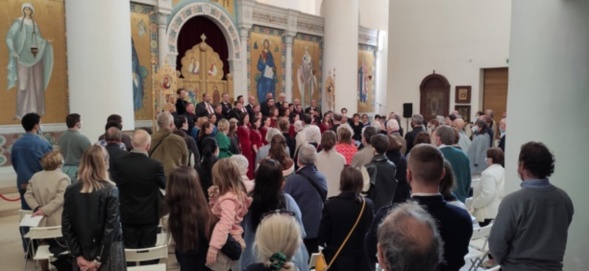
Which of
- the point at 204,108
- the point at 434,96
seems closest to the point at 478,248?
the point at 204,108

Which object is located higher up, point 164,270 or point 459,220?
point 459,220

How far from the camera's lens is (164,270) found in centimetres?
375

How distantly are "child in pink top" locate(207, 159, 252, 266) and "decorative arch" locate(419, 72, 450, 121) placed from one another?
49.1 feet

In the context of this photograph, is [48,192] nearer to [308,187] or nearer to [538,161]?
[308,187]

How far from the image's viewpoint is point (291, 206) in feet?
11.3

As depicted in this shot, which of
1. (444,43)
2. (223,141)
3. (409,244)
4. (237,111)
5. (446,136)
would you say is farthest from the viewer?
(444,43)

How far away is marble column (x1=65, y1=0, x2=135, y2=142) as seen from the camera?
348 inches

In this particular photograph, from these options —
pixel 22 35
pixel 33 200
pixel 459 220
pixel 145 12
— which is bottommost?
pixel 33 200

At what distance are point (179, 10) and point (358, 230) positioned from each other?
35.3 ft

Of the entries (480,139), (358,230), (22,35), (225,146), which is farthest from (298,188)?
(22,35)

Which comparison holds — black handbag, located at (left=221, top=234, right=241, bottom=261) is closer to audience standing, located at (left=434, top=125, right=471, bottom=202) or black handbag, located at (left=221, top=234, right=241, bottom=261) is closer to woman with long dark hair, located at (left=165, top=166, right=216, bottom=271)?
woman with long dark hair, located at (left=165, top=166, right=216, bottom=271)

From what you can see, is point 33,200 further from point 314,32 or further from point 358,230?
point 314,32

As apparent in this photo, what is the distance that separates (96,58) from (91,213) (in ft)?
20.5

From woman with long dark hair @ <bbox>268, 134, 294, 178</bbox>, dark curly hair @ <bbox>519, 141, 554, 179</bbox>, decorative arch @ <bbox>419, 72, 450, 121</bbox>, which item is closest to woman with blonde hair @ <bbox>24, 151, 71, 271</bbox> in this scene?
woman with long dark hair @ <bbox>268, 134, 294, 178</bbox>
